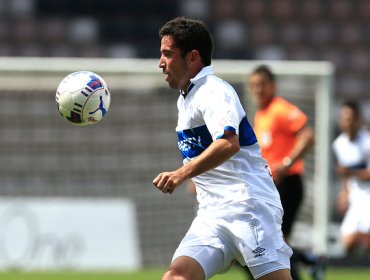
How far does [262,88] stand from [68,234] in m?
4.89

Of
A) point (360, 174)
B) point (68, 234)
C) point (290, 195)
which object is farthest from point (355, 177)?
point (290, 195)

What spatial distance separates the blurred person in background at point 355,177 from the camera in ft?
40.1

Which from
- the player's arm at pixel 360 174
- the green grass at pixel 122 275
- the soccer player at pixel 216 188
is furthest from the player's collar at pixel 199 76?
the player's arm at pixel 360 174

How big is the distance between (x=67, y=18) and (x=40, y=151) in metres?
5.13

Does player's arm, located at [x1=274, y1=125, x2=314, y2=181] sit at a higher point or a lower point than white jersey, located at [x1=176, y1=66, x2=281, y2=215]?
lower

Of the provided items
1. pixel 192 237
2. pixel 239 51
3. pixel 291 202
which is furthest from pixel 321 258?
pixel 239 51

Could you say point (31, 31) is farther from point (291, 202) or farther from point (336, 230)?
point (291, 202)

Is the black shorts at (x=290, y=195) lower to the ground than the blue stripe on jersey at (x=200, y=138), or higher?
lower

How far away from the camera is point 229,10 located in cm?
1834

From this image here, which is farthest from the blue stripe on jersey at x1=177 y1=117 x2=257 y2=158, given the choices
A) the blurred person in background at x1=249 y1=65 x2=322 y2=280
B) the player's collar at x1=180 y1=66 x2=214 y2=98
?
the blurred person in background at x1=249 y1=65 x2=322 y2=280

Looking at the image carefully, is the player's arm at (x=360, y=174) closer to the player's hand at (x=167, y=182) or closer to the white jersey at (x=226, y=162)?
the white jersey at (x=226, y=162)

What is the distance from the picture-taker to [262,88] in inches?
337

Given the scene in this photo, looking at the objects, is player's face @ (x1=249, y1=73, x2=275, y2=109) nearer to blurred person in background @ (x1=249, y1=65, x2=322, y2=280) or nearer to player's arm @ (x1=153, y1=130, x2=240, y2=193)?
blurred person in background @ (x1=249, y1=65, x2=322, y2=280)

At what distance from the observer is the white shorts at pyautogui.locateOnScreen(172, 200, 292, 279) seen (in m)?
5.12
